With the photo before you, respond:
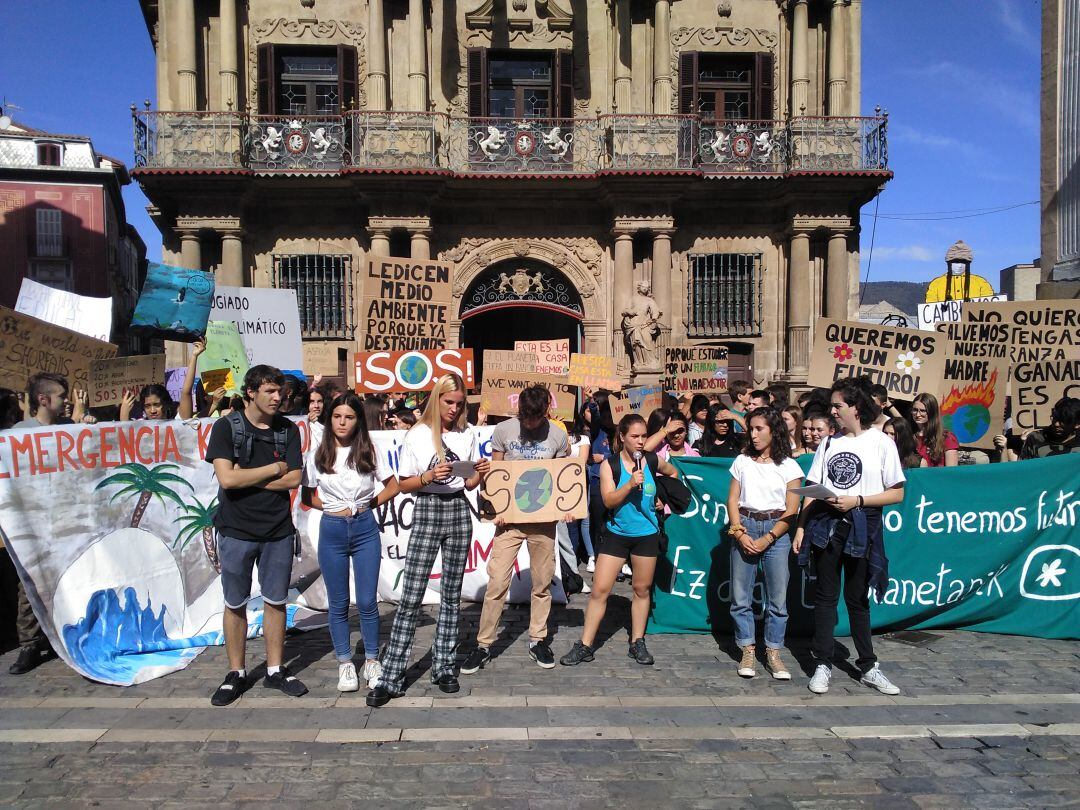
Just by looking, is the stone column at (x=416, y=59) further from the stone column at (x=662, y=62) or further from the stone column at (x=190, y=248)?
the stone column at (x=190, y=248)

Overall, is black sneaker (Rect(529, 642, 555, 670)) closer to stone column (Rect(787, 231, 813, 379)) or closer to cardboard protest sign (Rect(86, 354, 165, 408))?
cardboard protest sign (Rect(86, 354, 165, 408))

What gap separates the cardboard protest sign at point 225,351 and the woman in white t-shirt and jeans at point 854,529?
675cm

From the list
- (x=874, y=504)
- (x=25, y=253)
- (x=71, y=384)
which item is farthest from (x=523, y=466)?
(x=25, y=253)

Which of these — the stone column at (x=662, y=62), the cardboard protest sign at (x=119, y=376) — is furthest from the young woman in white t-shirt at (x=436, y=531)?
the stone column at (x=662, y=62)

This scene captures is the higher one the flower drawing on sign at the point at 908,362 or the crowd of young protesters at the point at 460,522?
the flower drawing on sign at the point at 908,362

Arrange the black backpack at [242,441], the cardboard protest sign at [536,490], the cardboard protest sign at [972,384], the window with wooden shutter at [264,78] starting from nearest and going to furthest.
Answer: the black backpack at [242,441] < the cardboard protest sign at [536,490] < the cardboard protest sign at [972,384] < the window with wooden shutter at [264,78]

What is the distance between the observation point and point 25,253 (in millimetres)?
37250

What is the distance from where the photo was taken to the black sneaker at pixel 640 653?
5.87 metres

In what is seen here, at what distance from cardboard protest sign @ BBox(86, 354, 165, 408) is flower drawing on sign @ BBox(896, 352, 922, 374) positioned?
23.7 feet

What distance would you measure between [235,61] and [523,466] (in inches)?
609

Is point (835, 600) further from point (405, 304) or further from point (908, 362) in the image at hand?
point (405, 304)

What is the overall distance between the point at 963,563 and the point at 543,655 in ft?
11.1

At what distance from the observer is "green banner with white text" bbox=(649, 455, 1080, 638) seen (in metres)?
6.49

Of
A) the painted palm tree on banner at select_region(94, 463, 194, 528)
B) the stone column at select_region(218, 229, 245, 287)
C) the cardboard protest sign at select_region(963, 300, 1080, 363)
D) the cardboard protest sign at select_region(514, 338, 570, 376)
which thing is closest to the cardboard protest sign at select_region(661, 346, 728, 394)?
the cardboard protest sign at select_region(514, 338, 570, 376)
